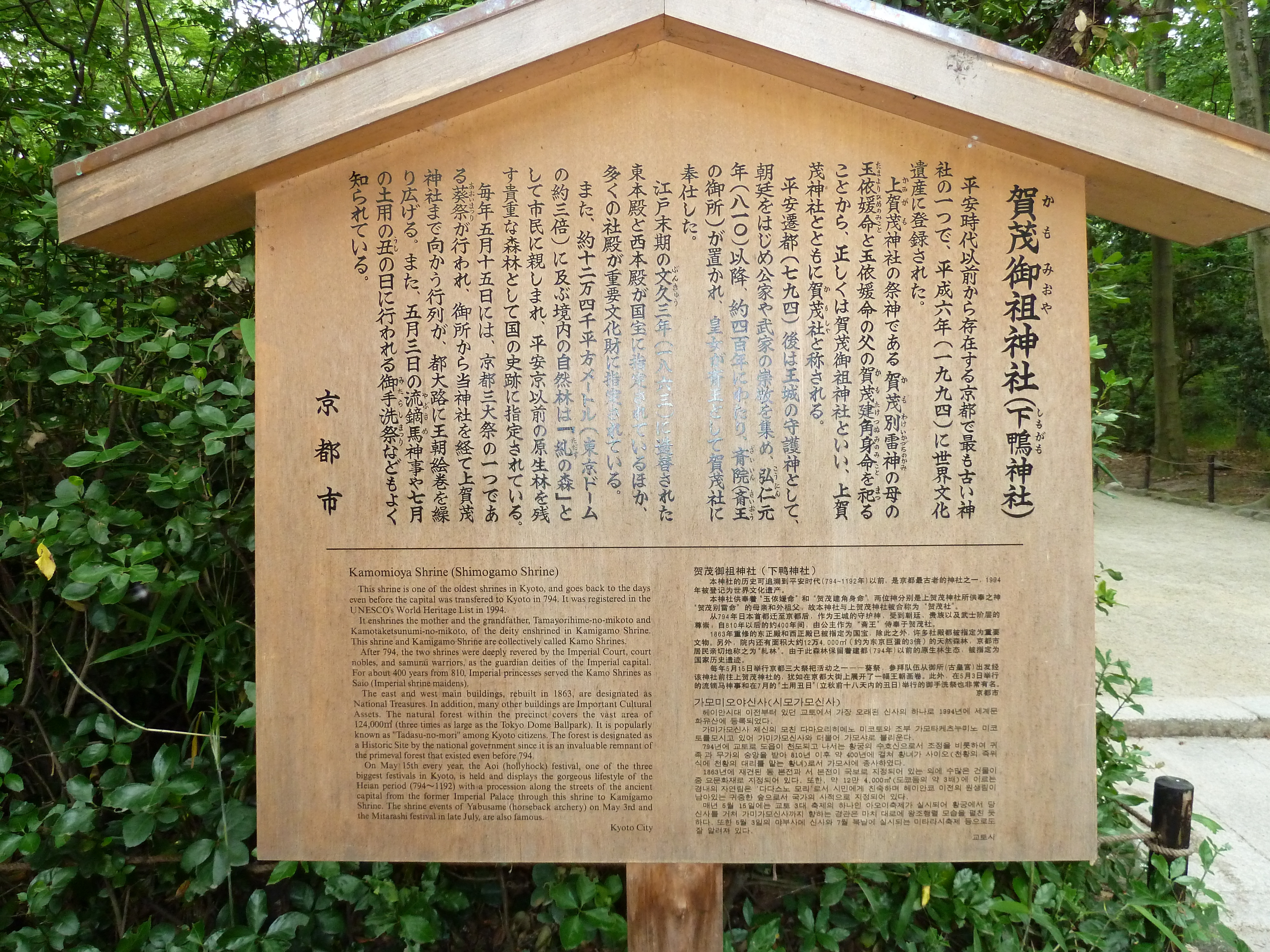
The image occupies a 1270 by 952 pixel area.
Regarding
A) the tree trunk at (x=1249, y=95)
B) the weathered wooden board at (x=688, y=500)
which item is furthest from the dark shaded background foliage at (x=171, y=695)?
the tree trunk at (x=1249, y=95)

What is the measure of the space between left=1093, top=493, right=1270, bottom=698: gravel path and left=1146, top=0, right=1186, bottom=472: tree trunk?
3.74m

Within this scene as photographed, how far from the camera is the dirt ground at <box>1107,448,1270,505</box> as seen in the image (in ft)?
39.4

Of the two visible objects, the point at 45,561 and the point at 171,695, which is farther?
the point at 171,695

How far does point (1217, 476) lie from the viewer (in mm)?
13250

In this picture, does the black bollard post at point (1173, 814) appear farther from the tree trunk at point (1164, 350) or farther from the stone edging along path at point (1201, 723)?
the tree trunk at point (1164, 350)

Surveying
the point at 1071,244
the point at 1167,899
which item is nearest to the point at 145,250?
the point at 1071,244

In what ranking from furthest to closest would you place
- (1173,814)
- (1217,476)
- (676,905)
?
1. (1217,476)
2. (1173,814)
3. (676,905)

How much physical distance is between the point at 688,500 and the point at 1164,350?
14.9 meters

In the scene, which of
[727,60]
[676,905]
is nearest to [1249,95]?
[727,60]

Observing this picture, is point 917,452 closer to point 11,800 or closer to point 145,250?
point 145,250

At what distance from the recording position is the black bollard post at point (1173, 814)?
242cm

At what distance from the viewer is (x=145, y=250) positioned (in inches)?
79.8

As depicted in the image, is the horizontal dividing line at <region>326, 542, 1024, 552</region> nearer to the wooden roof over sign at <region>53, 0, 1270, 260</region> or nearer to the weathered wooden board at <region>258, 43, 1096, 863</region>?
the weathered wooden board at <region>258, 43, 1096, 863</region>

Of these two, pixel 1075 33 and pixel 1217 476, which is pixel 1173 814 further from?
pixel 1217 476
